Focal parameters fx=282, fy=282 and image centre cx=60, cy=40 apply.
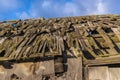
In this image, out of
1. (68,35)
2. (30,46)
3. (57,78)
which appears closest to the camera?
(57,78)

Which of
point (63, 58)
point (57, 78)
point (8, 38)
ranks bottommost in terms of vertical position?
point (57, 78)

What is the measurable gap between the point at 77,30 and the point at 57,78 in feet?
8.66

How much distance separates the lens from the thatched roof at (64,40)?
8.29 m

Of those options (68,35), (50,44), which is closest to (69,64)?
(50,44)

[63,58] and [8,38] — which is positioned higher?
[8,38]

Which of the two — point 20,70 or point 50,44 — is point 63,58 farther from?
point 20,70

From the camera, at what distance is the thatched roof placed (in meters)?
8.29

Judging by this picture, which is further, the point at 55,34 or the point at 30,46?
the point at 55,34

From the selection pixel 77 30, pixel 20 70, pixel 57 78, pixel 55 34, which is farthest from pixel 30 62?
pixel 77 30

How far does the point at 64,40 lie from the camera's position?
9086 mm

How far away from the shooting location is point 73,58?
817 centimetres

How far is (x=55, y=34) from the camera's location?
9789mm

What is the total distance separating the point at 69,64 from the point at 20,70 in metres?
1.45

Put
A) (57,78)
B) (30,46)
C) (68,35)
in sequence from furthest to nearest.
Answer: (68,35), (30,46), (57,78)
